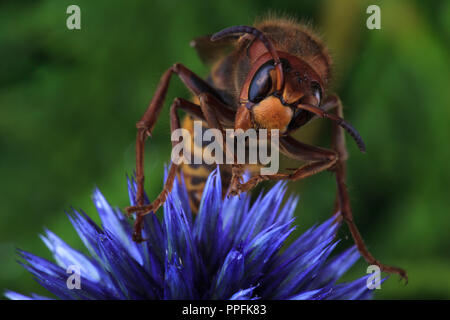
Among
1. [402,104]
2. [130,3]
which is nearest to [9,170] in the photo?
[130,3]

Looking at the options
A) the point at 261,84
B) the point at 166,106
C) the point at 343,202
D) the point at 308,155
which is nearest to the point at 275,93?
the point at 261,84

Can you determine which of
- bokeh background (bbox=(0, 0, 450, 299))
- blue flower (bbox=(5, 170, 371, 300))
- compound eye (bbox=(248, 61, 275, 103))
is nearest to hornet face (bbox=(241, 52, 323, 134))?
compound eye (bbox=(248, 61, 275, 103))

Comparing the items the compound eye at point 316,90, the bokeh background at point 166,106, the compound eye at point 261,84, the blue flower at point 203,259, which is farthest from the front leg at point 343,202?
the bokeh background at point 166,106

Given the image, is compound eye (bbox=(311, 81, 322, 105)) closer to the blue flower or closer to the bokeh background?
the blue flower
